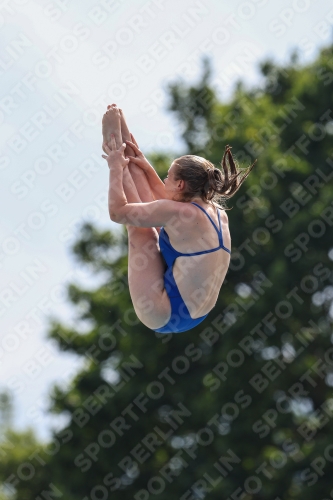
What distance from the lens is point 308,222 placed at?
58.6 feet

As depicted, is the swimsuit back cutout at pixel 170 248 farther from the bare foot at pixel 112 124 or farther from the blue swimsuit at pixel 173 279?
the bare foot at pixel 112 124

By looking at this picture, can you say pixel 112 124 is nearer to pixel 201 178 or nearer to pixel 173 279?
pixel 201 178

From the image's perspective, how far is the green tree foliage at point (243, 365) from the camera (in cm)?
1772

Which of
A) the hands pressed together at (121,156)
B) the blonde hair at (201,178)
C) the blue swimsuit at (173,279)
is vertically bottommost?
the blue swimsuit at (173,279)

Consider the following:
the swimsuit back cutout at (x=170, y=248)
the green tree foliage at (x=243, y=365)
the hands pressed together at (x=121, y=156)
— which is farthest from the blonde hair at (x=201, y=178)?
the green tree foliage at (x=243, y=365)

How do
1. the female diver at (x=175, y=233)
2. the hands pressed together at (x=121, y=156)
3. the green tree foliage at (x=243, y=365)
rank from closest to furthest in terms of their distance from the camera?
the female diver at (x=175, y=233)
the hands pressed together at (x=121, y=156)
the green tree foliage at (x=243, y=365)

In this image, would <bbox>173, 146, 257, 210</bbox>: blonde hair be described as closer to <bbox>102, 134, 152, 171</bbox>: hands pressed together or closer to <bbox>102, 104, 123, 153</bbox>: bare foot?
<bbox>102, 134, 152, 171</bbox>: hands pressed together

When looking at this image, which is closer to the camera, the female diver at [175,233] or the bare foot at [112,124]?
the female diver at [175,233]

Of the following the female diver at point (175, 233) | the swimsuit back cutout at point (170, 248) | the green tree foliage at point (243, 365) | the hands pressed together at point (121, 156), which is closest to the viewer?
the female diver at point (175, 233)

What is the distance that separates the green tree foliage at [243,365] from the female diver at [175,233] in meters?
10.7

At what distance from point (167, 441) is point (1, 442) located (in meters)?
9.54

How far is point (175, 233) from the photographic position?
255 inches

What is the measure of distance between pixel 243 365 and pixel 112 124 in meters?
11.8

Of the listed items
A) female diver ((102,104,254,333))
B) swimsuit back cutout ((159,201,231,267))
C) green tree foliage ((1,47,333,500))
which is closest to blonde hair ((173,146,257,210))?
female diver ((102,104,254,333))
